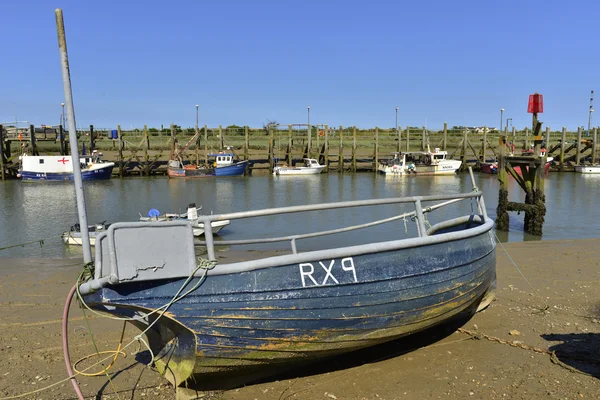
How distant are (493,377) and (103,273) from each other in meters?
3.95

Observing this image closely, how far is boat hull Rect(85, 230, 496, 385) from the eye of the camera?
440cm

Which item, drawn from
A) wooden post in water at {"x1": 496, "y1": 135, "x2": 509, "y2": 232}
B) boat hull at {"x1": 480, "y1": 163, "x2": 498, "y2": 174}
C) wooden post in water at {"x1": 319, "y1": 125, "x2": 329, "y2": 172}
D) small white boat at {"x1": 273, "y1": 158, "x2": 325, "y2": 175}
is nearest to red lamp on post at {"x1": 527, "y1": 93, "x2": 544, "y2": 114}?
wooden post in water at {"x1": 496, "y1": 135, "x2": 509, "y2": 232}

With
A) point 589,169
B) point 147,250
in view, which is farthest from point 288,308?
point 589,169

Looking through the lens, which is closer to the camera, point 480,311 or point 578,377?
point 578,377

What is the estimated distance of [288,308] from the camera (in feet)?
15.1

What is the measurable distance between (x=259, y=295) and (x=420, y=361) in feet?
7.11

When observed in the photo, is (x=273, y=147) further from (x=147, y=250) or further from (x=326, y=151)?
(x=147, y=250)

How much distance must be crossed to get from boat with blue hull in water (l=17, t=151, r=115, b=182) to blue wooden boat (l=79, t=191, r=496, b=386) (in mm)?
39655

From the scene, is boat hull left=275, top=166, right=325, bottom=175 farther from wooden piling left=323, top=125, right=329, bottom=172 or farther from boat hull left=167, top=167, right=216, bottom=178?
boat hull left=167, top=167, right=216, bottom=178

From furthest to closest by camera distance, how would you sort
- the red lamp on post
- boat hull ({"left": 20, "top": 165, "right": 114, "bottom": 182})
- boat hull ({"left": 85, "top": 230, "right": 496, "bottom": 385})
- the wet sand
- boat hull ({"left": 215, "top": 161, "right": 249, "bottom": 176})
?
boat hull ({"left": 215, "top": 161, "right": 249, "bottom": 176}), boat hull ({"left": 20, "top": 165, "right": 114, "bottom": 182}), the red lamp on post, the wet sand, boat hull ({"left": 85, "top": 230, "right": 496, "bottom": 385})

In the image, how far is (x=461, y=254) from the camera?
5543 millimetres

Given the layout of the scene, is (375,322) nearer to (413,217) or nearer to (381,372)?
(381,372)

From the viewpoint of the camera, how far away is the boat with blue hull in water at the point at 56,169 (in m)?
41.3

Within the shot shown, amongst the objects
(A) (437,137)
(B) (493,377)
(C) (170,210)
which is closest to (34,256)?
(C) (170,210)
